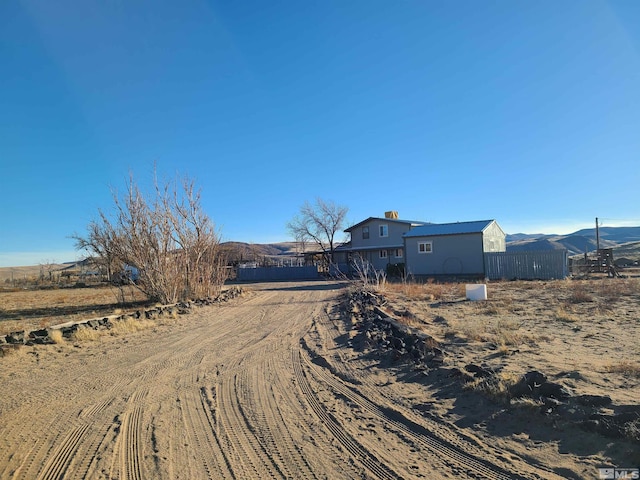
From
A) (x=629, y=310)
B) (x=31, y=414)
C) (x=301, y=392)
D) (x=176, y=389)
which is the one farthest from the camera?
(x=629, y=310)

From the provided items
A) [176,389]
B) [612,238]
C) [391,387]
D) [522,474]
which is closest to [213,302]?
[176,389]

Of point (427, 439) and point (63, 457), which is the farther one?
point (427, 439)

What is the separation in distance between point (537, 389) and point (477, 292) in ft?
39.9

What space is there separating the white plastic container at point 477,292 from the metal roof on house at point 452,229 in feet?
52.4

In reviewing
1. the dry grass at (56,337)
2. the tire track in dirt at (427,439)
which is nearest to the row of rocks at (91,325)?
the dry grass at (56,337)

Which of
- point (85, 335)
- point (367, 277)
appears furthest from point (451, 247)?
point (85, 335)

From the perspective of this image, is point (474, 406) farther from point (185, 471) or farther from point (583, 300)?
point (583, 300)

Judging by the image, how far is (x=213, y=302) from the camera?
20031mm

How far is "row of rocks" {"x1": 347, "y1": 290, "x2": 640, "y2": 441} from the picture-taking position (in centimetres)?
405

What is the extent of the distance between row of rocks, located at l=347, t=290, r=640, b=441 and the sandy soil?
171mm

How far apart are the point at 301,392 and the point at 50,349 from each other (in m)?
7.32

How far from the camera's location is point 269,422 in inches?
199

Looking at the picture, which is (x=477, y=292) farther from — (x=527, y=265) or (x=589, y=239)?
(x=589, y=239)

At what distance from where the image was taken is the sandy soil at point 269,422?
153 inches
